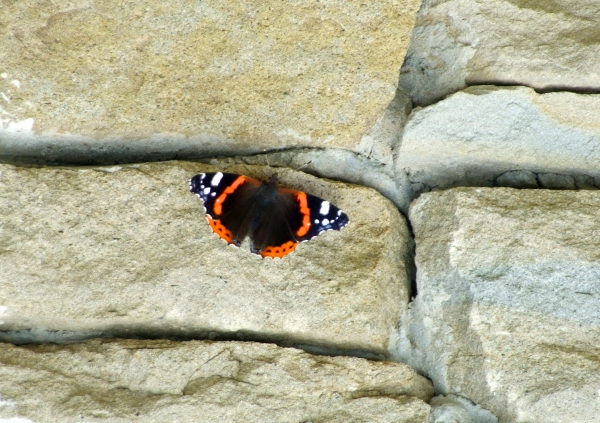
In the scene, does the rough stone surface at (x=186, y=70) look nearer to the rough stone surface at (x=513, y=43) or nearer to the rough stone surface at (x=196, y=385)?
the rough stone surface at (x=513, y=43)

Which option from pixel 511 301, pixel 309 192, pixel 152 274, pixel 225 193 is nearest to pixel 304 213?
pixel 309 192

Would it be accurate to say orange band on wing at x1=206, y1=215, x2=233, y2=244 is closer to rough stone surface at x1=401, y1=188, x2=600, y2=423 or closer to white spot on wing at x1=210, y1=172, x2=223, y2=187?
white spot on wing at x1=210, y1=172, x2=223, y2=187

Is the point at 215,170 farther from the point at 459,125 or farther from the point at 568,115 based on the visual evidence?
the point at 568,115

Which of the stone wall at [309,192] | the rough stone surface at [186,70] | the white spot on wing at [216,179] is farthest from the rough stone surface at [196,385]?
the rough stone surface at [186,70]

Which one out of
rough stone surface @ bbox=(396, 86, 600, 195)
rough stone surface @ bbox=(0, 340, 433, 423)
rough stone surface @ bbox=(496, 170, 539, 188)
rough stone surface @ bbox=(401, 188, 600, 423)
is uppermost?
rough stone surface @ bbox=(396, 86, 600, 195)

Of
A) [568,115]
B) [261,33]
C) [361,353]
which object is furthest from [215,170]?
[568,115]

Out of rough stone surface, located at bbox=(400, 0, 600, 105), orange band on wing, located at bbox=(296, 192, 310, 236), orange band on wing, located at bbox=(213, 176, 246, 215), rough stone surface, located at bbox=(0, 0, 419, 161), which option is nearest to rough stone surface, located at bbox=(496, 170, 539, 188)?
rough stone surface, located at bbox=(400, 0, 600, 105)

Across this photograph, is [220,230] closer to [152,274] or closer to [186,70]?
[152,274]
